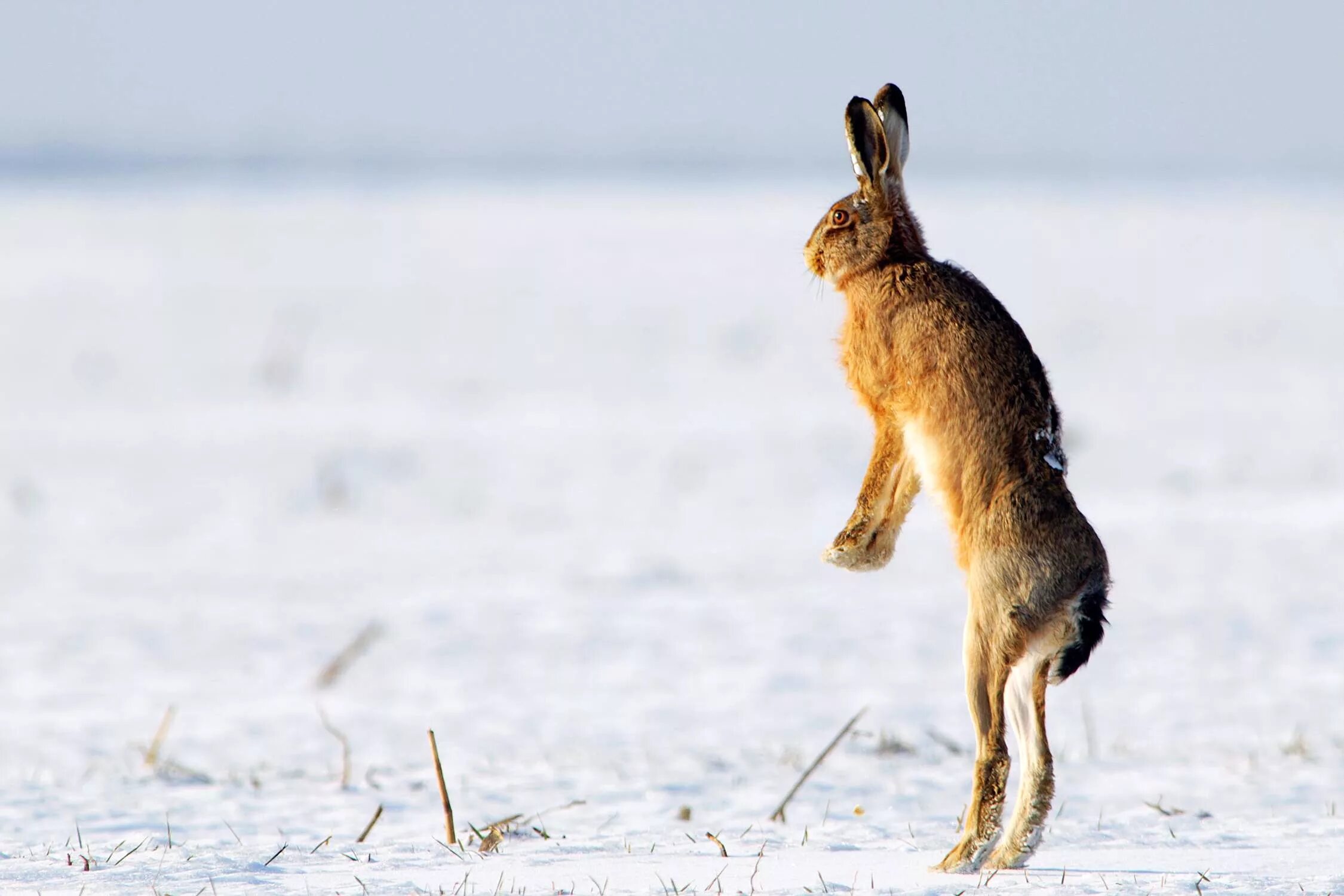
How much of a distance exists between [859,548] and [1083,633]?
2.30 ft

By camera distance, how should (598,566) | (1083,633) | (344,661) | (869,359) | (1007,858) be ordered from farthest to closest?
(598,566) < (344,661) < (869,359) < (1007,858) < (1083,633)

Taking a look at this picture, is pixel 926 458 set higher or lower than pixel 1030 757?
higher

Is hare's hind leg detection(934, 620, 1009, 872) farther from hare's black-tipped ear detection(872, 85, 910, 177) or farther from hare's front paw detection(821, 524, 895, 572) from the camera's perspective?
hare's black-tipped ear detection(872, 85, 910, 177)

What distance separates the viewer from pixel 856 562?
4.50 metres

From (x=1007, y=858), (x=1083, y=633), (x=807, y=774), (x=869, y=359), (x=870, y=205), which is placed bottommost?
(x=1007, y=858)

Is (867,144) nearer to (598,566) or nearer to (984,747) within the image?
(984,747)

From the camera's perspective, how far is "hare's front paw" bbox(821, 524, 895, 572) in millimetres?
4461

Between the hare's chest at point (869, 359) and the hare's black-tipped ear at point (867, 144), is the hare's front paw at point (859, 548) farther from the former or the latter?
the hare's black-tipped ear at point (867, 144)

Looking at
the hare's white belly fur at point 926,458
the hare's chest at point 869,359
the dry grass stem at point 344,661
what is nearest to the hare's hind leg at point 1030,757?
the hare's white belly fur at point 926,458

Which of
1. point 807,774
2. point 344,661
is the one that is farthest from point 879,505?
point 344,661

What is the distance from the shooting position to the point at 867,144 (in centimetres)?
448

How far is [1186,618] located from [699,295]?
1881cm

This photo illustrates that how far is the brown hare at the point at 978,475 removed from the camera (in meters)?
4.07

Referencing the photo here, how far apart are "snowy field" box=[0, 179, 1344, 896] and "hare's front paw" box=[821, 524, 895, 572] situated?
82 cm
